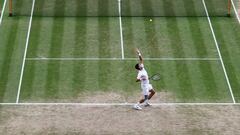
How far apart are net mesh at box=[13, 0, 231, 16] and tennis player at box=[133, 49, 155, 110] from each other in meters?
10.4

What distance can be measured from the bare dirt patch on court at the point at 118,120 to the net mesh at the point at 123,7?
10.6 meters

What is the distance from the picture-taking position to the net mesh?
40.3 m

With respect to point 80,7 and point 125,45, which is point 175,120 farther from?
point 80,7

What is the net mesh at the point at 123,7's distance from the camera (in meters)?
40.3

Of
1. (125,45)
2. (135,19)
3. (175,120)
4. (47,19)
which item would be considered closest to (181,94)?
(175,120)

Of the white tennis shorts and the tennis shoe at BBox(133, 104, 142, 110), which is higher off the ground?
the white tennis shorts

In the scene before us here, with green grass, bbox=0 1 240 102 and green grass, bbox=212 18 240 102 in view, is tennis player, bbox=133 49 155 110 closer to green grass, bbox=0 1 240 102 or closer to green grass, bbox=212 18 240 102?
green grass, bbox=0 1 240 102

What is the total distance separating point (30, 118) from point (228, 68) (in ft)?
36.8

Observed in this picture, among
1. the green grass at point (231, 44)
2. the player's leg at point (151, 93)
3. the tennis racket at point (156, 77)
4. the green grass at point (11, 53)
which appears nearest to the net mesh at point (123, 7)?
the green grass at point (231, 44)

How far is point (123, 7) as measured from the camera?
4091cm

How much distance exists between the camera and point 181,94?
32312mm

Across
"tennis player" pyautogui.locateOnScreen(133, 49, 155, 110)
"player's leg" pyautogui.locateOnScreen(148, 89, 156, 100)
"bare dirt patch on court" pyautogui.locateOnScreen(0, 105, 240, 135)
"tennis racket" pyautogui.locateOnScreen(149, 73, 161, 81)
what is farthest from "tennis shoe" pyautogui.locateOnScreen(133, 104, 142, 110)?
"tennis racket" pyautogui.locateOnScreen(149, 73, 161, 81)

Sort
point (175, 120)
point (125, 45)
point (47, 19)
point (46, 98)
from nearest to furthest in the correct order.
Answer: point (175, 120)
point (46, 98)
point (125, 45)
point (47, 19)

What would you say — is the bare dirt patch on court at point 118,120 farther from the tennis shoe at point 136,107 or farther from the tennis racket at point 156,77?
the tennis racket at point 156,77
